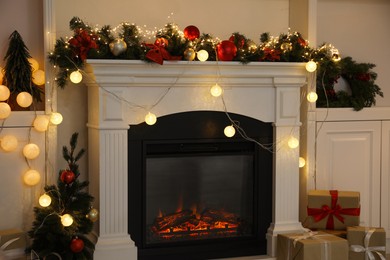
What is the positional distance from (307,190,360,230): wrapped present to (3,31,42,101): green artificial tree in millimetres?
2046

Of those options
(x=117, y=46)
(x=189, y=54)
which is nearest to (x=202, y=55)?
(x=189, y=54)

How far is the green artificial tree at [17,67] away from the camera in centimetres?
415

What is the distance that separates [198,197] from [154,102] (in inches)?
28.8

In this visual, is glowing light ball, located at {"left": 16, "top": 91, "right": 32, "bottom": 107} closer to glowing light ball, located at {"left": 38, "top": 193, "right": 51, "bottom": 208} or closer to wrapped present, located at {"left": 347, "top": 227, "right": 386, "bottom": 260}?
glowing light ball, located at {"left": 38, "top": 193, "right": 51, "bottom": 208}

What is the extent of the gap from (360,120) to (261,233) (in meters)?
1.14

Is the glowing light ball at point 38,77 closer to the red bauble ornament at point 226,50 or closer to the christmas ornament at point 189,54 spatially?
the christmas ornament at point 189,54

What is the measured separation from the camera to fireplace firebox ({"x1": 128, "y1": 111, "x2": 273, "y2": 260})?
4309 mm

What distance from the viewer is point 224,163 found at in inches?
179

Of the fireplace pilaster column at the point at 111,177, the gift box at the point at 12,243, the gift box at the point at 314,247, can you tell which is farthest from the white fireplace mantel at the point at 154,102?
the gift box at the point at 12,243

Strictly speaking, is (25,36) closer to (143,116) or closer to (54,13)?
(54,13)

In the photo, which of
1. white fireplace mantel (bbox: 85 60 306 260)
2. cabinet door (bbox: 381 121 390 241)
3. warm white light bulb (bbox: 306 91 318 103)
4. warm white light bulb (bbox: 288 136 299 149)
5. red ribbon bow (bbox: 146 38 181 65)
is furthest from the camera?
cabinet door (bbox: 381 121 390 241)

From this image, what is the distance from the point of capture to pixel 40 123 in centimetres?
414

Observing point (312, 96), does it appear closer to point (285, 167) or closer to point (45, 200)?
point (285, 167)

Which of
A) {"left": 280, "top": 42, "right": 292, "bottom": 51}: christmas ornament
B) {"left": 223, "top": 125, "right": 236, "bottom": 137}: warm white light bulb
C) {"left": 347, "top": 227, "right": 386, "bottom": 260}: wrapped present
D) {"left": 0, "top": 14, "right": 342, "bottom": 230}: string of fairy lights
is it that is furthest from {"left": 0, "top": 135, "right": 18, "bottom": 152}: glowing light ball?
{"left": 347, "top": 227, "right": 386, "bottom": 260}: wrapped present
